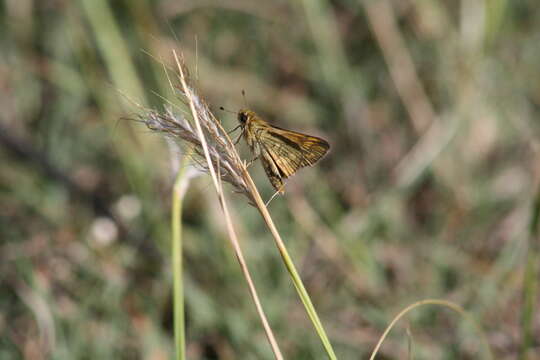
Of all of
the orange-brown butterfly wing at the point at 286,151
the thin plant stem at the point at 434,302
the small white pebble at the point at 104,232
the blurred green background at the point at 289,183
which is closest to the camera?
the thin plant stem at the point at 434,302

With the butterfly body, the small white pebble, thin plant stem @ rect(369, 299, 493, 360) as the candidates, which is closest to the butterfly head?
the butterfly body

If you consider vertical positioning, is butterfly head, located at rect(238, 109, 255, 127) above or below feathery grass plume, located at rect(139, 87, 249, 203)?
above

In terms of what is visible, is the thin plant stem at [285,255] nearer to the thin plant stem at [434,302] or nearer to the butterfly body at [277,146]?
the thin plant stem at [434,302]

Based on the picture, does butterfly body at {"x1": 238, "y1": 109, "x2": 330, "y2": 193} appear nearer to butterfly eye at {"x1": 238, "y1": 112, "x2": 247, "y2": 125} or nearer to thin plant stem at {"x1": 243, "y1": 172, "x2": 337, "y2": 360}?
butterfly eye at {"x1": 238, "y1": 112, "x2": 247, "y2": 125}

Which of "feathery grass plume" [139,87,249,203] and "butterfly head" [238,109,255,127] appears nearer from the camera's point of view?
"feathery grass plume" [139,87,249,203]

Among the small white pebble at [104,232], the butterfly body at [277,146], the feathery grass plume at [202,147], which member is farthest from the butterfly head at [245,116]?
the small white pebble at [104,232]

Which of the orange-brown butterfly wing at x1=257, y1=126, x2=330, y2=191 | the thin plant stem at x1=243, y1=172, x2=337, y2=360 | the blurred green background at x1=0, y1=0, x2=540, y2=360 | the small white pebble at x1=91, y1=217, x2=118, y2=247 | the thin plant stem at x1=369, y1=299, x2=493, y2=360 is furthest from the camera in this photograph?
the small white pebble at x1=91, y1=217, x2=118, y2=247
